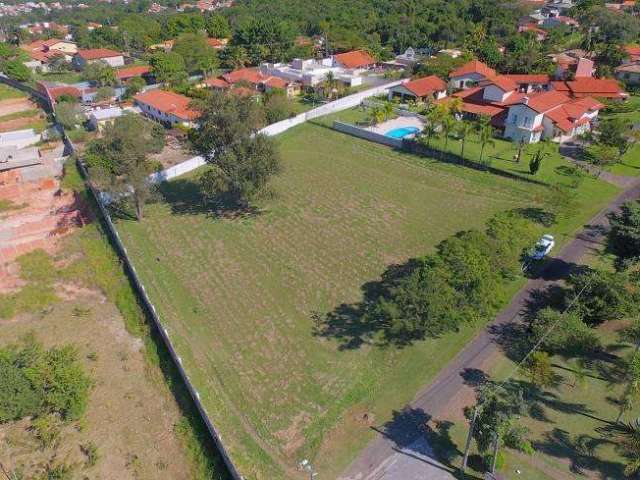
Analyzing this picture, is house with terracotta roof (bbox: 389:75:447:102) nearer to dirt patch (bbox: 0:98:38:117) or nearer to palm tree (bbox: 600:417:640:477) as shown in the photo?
palm tree (bbox: 600:417:640:477)

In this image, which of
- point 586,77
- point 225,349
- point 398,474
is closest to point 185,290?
point 225,349

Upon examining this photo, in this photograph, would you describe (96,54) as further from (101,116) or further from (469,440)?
(469,440)

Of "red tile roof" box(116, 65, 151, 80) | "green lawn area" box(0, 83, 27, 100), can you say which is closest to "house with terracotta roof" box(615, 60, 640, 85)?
"red tile roof" box(116, 65, 151, 80)

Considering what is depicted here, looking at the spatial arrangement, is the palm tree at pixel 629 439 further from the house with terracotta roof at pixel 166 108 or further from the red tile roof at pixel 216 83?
the red tile roof at pixel 216 83

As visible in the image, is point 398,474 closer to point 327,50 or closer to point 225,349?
point 225,349

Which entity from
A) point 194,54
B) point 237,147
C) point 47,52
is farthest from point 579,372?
point 47,52

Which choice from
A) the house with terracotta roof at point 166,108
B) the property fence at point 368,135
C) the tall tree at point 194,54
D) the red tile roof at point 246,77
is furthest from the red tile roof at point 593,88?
the tall tree at point 194,54
